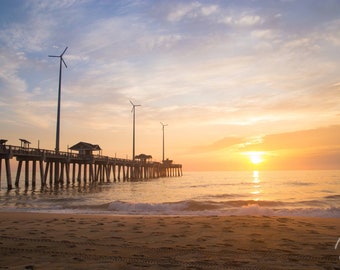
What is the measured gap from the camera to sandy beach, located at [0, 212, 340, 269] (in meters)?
5.76

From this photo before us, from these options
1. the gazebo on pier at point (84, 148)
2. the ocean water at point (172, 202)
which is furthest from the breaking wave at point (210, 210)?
the gazebo on pier at point (84, 148)

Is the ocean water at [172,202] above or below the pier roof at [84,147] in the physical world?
below

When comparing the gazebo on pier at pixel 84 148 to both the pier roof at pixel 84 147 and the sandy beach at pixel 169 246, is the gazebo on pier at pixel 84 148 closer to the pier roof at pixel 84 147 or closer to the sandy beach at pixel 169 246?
the pier roof at pixel 84 147

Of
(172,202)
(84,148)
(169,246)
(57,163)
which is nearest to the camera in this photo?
(169,246)

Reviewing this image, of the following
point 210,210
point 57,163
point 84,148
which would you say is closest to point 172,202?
point 210,210

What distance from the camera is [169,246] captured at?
7184mm

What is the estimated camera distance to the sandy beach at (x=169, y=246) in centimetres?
576

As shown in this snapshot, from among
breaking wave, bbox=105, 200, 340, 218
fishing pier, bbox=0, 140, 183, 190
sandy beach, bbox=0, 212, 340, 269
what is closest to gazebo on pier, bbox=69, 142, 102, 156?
fishing pier, bbox=0, 140, 183, 190

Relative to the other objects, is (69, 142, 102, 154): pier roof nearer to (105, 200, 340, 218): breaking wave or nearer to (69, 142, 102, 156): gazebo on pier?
(69, 142, 102, 156): gazebo on pier

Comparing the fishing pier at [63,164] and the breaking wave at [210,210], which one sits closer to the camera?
the breaking wave at [210,210]

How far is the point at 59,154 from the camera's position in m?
43.2

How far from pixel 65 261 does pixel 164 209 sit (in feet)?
39.9

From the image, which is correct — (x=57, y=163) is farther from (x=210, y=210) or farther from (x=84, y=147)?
(x=210, y=210)

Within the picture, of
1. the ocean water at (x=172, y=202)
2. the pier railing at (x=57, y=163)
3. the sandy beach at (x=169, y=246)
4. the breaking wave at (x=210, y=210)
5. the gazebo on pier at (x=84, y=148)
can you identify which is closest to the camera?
the sandy beach at (x=169, y=246)
